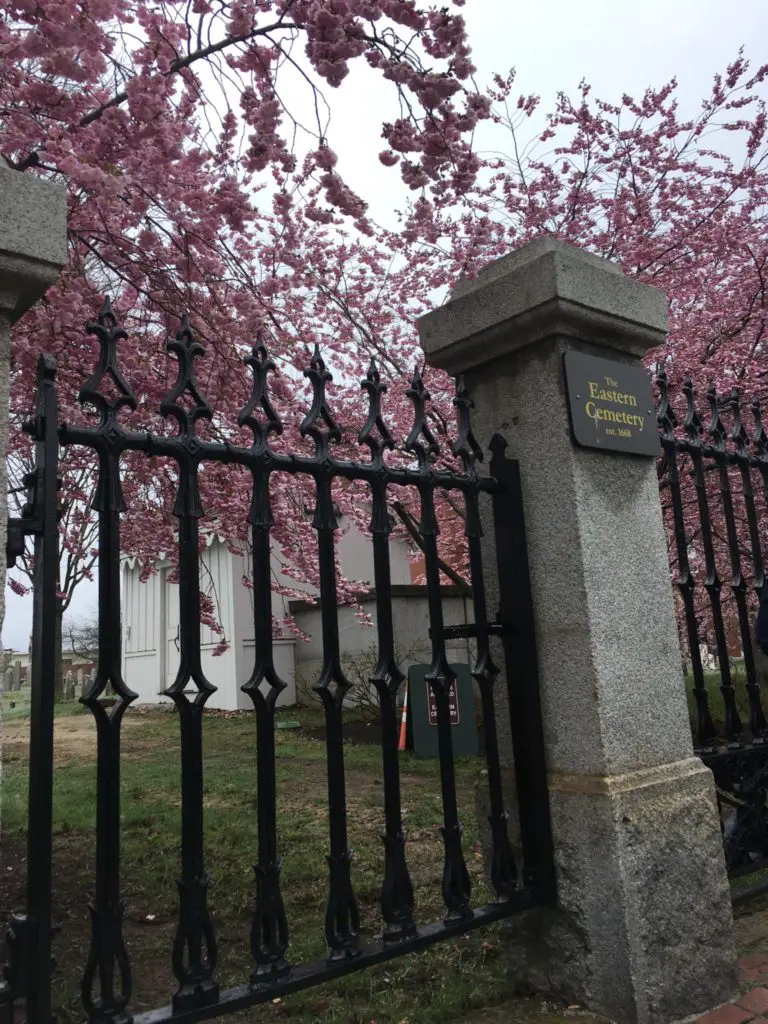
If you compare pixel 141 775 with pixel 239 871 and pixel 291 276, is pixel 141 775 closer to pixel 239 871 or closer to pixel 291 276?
pixel 239 871

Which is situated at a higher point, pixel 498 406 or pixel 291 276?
pixel 291 276

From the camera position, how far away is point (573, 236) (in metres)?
9.42

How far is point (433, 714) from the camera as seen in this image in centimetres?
819

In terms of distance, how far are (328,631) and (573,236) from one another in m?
8.43

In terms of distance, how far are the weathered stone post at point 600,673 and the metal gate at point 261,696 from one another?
4.3 inches

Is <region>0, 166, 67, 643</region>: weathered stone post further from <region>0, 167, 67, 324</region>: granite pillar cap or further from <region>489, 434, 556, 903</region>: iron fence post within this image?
<region>489, 434, 556, 903</region>: iron fence post

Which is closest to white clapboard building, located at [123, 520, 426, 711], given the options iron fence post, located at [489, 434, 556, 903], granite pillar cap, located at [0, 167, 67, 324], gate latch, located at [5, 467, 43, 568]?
iron fence post, located at [489, 434, 556, 903]

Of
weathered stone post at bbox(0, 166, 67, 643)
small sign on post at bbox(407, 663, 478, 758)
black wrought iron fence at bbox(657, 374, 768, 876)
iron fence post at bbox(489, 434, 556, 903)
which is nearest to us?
weathered stone post at bbox(0, 166, 67, 643)

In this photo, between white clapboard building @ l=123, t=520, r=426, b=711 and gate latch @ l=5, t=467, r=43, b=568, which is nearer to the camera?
gate latch @ l=5, t=467, r=43, b=568

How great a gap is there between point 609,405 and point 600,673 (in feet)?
3.19

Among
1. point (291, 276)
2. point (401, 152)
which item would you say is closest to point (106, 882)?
point (401, 152)

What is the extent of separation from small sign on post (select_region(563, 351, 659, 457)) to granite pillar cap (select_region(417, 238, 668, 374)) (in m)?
0.11

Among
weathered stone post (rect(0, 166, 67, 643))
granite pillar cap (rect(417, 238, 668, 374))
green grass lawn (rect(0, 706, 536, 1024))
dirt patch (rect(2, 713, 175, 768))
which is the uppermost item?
granite pillar cap (rect(417, 238, 668, 374))

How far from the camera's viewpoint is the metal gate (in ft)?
5.77
